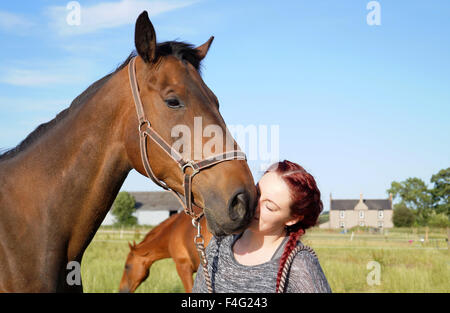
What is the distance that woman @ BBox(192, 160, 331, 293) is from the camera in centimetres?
196

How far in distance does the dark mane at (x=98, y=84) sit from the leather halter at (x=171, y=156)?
25 cm

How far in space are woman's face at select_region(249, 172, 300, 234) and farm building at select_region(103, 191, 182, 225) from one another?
62.7m

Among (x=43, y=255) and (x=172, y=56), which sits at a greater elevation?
(x=172, y=56)

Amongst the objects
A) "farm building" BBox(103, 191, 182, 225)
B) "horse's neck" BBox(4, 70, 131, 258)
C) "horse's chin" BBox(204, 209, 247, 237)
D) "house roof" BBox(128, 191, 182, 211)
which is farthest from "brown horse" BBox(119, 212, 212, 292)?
"house roof" BBox(128, 191, 182, 211)

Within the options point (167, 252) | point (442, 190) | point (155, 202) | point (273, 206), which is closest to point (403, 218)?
point (442, 190)

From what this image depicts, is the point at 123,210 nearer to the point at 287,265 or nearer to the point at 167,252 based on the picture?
the point at 167,252

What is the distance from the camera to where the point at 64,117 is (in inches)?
117

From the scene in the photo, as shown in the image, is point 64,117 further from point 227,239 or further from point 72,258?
point 227,239

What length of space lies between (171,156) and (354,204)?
73852mm

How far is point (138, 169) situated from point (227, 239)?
0.83 meters

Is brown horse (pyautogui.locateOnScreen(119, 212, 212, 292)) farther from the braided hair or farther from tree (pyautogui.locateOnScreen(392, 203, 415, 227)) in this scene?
tree (pyautogui.locateOnScreen(392, 203, 415, 227))
